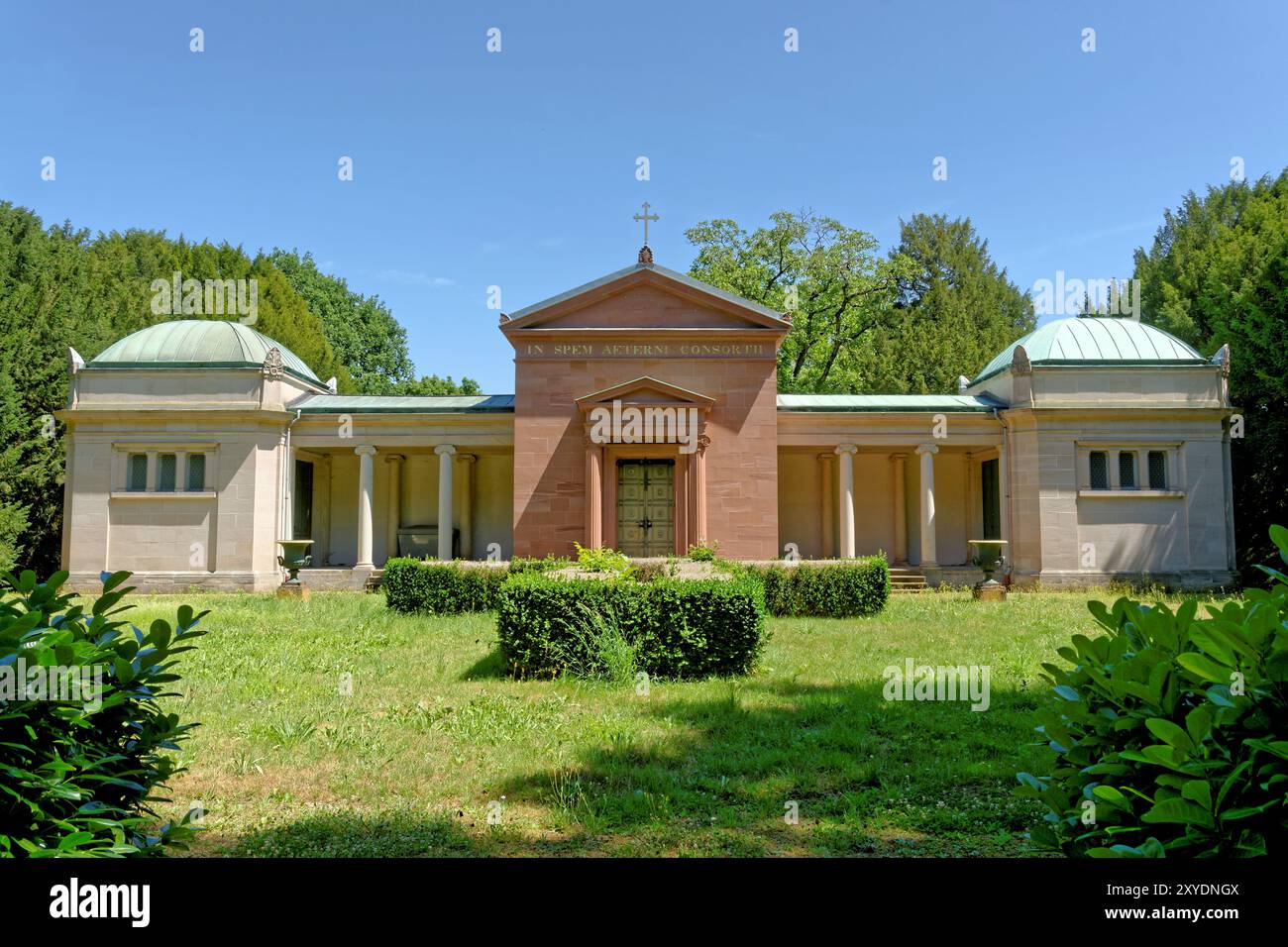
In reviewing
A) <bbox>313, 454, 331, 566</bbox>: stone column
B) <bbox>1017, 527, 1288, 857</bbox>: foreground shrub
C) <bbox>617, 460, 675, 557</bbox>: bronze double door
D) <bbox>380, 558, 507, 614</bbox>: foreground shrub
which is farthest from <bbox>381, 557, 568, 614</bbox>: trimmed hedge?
<bbox>1017, 527, 1288, 857</bbox>: foreground shrub

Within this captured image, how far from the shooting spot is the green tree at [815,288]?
39.5 m

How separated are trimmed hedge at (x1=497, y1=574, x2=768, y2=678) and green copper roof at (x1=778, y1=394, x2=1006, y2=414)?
13.9 meters

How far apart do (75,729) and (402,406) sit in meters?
21.3

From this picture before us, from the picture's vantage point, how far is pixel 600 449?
20.7 metres

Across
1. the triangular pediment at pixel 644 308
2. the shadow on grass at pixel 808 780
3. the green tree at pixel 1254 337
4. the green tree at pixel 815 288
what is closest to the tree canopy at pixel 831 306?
the green tree at pixel 815 288

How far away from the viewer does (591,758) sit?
21.5 feet

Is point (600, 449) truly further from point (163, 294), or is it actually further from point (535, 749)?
point (163, 294)

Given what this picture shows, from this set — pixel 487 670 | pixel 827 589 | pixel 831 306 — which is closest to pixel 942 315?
pixel 831 306

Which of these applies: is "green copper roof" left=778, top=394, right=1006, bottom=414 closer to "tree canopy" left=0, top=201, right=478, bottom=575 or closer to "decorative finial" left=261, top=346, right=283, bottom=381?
"decorative finial" left=261, top=346, right=283, bottom=381
